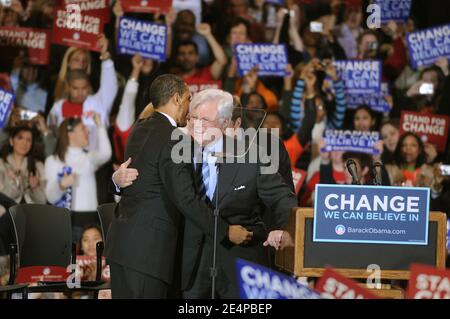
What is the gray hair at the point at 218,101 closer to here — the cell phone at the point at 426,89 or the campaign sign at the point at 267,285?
the campaign sign at the point at 267,285

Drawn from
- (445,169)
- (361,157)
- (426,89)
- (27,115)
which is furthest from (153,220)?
(426,89)

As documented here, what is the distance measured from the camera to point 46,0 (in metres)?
8.52

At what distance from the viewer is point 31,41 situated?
8.38 meters

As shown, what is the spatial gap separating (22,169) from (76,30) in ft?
4.45

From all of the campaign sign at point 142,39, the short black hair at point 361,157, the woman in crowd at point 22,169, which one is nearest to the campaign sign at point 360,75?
the short black hair at point 361,157

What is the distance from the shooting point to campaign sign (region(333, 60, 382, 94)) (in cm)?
865

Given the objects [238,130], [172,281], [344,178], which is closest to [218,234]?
[172,281]

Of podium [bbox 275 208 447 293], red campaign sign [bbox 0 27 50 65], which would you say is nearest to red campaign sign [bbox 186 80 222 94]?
red campaign sign [bbox 0 27 50 65]

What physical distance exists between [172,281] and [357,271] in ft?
3.14

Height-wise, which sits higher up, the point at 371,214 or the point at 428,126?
the point at 428,126

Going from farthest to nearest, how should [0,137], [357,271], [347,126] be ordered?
[347,126] → [0,137] → [357,271]

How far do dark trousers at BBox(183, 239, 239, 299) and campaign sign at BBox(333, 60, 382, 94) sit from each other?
4.57 m

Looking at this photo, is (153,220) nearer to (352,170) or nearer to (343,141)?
(352,170)
